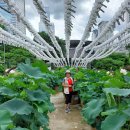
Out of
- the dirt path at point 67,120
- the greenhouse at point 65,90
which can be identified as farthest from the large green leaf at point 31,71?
the dirt path at point 67,120

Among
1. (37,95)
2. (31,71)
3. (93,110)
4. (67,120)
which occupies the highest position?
(31,71)

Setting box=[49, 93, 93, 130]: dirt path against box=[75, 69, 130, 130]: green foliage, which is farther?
box=[49, 93, 93, 130]: dirt path

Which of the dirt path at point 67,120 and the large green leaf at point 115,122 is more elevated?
the large green leaf at point 115,122

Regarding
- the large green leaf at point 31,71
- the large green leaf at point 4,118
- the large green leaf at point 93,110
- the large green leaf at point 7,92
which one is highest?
the large green leaf at point 31,71

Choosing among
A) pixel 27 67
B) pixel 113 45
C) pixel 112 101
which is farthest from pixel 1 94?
pixel 113 45

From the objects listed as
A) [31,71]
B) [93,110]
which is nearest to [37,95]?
[31,71]

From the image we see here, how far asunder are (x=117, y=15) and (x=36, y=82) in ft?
33.9

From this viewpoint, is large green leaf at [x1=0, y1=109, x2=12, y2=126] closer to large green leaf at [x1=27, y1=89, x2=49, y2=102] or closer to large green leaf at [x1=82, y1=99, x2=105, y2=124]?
large green leaf at [x1=82, y1=99, x2=105, y2=124]

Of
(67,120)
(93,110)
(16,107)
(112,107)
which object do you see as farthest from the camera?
(67,120)

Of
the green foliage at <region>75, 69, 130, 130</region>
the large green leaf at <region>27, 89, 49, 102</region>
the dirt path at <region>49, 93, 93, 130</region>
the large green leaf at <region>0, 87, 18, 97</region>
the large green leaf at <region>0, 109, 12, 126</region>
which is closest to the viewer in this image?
the large green leaf at <region>0, 109, 12, 126</region>

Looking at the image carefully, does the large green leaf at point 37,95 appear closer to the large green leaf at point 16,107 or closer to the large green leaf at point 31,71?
the large green leaf at point 31,71

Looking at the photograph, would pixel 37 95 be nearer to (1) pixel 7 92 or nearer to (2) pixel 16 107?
(1) pixel 7 92

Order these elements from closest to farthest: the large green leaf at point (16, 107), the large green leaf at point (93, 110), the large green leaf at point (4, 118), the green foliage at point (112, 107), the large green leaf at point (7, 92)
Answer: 1. the large green leaf at point (4, 118)
2. the green foliage at point (112, 107)
3. the large green leaf at point (16, 107)
4. the large green leaf at point (93, 110)
5. the large green leaf at point (7, 92)

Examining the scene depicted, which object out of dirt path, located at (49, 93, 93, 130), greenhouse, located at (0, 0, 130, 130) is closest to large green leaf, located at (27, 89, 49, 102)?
greenhouse, located at (0, 0, 130, 130)
